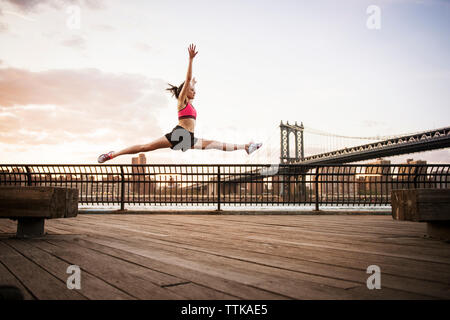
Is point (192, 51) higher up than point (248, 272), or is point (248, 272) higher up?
point (192, 51)

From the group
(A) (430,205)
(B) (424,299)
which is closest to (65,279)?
(B) (424,299)

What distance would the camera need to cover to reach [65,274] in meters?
2.13

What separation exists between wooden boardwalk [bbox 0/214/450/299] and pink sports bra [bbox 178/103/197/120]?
683 centimetres

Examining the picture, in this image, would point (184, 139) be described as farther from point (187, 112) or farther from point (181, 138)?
point (187, 112)

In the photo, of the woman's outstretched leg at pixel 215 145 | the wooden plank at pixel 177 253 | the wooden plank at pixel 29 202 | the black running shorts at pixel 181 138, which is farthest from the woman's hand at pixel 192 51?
the wooden plank at pixel 29 202

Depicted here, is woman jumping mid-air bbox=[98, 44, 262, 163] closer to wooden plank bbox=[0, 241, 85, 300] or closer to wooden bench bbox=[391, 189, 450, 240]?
wooden bench bbox=[391, 189, 450, 240]

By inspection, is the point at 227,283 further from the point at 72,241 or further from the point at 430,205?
the point at 430,205

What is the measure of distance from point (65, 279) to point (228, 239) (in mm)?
2053

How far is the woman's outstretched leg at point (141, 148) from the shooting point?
35.6ft

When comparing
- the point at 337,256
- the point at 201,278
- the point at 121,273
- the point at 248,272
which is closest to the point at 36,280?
the point at 121,273

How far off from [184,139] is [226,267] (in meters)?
8.45

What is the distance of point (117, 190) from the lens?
31.6 ft

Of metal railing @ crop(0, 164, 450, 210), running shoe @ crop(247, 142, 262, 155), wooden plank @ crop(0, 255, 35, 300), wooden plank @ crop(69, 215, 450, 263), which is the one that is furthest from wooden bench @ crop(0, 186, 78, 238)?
running shoe @ crop(247, 142, 262, 155)

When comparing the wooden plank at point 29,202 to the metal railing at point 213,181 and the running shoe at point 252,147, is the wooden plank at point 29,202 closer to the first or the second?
the metal railing at point 213,181
